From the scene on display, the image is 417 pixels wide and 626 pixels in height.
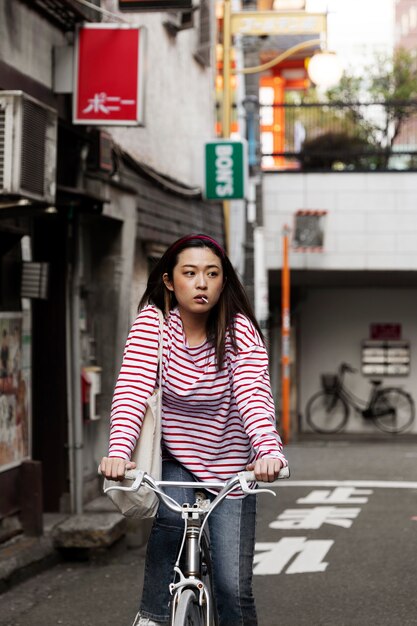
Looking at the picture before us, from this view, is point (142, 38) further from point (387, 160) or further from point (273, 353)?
point (273, 353)

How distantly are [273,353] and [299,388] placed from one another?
1079mm

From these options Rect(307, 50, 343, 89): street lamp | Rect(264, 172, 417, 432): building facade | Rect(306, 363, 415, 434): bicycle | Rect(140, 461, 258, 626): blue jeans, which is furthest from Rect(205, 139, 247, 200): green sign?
Rect(140, 461, 258, 626): blue jeans

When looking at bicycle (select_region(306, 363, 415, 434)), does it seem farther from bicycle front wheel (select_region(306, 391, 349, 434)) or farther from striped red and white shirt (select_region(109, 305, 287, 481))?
striped red and white shirt (select_region(109, 305, 287, 481))

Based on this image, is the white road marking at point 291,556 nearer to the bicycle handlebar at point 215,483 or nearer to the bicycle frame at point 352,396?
the bicycle handlebar at point 215,483

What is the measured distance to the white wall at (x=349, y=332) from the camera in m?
26.3

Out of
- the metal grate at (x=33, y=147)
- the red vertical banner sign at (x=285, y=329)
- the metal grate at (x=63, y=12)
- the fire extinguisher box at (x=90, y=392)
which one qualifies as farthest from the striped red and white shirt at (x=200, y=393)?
the red vertical banner sign at (x=285, y=329)

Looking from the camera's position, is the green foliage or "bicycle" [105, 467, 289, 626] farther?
the green foliage

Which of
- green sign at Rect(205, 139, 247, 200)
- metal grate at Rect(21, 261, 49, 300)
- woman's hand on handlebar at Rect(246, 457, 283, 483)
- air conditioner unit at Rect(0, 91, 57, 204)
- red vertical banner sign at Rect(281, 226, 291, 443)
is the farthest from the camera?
red vertical banner sign at Rect(281, 226, 291, 443)

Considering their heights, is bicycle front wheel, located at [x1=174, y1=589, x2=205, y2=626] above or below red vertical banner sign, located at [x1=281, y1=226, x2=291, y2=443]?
below

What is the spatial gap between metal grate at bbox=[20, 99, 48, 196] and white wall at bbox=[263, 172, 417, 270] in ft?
48.1

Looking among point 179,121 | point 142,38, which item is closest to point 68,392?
point 142,38

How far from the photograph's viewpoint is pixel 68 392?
1072 centimetres

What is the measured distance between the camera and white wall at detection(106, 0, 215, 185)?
13469 millimetres

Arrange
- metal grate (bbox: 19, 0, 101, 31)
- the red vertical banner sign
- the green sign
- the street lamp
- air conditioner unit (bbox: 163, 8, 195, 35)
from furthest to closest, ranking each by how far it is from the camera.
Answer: the red vertical banner sign → the street lamp → the green sign → air conditioner unit (bbox: 163, 8, 195, 35) → metal grate (bbox: 19, 0, 101, 31)
